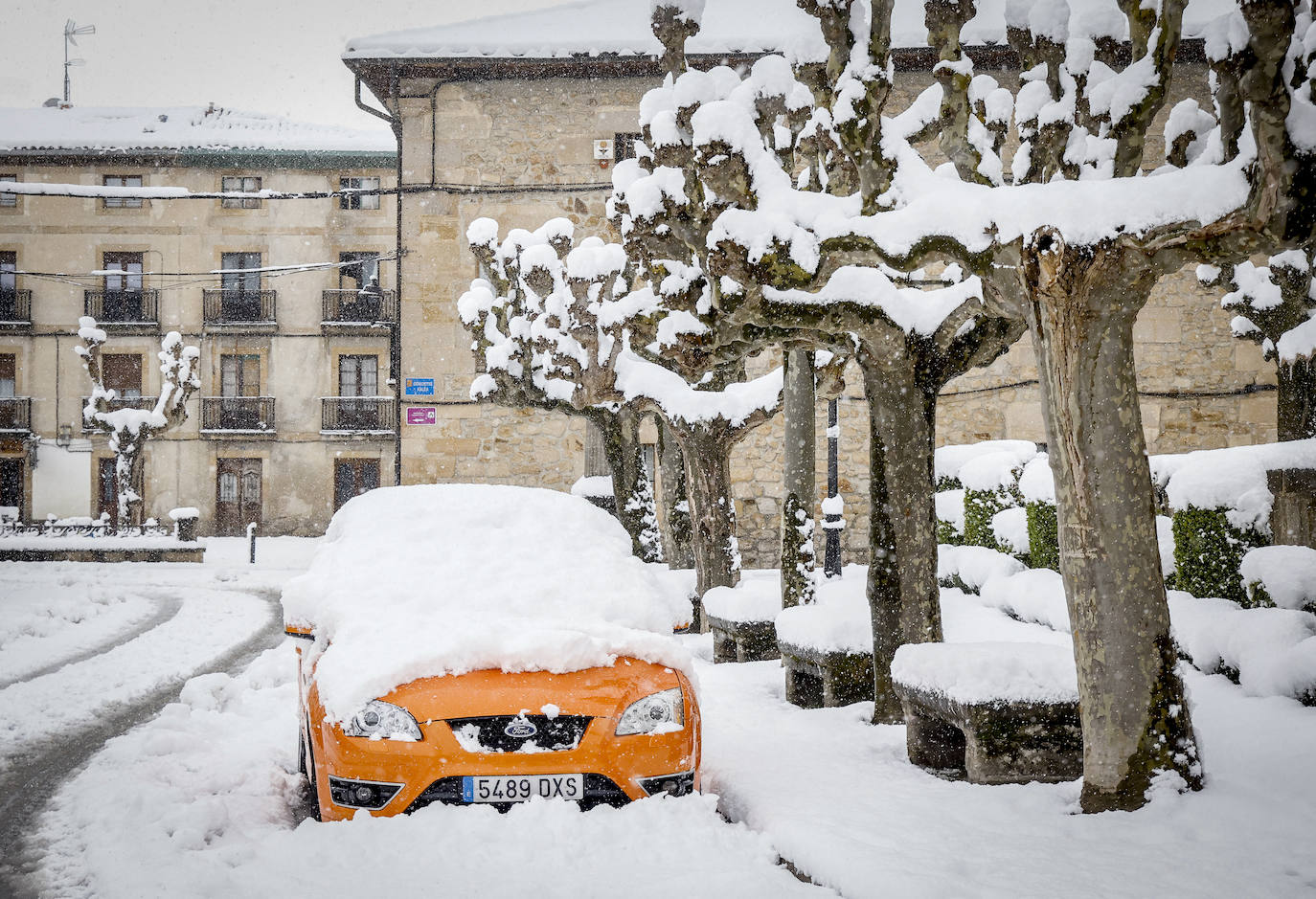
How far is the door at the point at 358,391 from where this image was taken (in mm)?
36406

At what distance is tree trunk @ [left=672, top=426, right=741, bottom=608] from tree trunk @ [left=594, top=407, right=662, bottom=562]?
201cm

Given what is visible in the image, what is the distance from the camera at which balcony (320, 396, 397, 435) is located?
119 feet

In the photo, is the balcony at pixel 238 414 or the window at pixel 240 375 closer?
the balcony at pixel 238 414

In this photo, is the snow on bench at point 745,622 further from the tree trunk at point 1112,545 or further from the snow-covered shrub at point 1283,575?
the tree trunk at point 1112,545

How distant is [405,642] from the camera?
4.42 metres

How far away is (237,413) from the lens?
119ft

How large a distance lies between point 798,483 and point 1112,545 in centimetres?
458

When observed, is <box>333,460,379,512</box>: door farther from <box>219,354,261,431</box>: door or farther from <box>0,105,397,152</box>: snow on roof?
<box>0,105,397,152</box>: snow on roof

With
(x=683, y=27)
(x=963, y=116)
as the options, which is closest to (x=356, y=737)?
(x=963, y=116)

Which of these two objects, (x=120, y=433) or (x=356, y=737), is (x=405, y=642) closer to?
(x=356, y=737)

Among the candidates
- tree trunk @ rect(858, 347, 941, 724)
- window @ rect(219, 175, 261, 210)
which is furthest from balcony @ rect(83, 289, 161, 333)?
tree trunk @ rect(858, 347, 941, 724)

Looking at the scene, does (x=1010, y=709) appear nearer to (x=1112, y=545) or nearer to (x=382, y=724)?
(x=1112, y=545)

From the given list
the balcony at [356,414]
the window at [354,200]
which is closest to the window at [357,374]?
the balcony at [356,414]

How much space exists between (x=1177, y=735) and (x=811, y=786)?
1.57m
